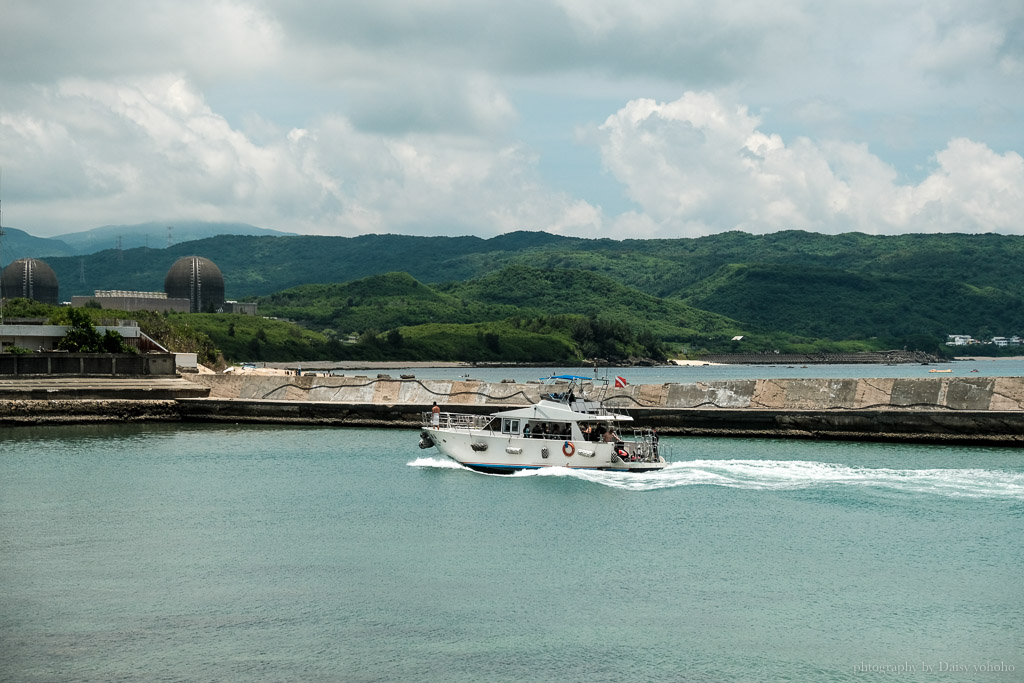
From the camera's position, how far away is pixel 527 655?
75.3 feet

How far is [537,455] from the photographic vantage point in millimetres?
46531

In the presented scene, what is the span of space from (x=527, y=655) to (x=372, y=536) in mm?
11776

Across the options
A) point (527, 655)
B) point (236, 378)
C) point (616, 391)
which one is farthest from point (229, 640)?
point (236, 378)

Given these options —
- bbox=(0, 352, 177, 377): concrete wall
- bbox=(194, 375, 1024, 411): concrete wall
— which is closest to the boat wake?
bbox=(194, 375, 1024, 411): concrete wall

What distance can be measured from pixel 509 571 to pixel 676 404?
35296 mm

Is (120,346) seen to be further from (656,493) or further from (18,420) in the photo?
(656,493)

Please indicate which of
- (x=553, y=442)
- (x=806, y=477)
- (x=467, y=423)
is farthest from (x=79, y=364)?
(x=806, y=477)

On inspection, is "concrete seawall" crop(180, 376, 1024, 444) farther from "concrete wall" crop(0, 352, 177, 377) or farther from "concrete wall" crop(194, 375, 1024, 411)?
"concrete wall" crop(0, 352, 177, 377)

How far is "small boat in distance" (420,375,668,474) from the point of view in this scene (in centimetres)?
4619

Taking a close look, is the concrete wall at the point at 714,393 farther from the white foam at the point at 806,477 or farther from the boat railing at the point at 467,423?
the white foam at the point at 806,477

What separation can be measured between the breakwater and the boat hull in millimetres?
9757

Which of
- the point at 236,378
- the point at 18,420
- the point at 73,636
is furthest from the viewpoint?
the point at 236,378

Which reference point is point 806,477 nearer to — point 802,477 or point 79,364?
point 802,477

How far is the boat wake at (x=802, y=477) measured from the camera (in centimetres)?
4166
